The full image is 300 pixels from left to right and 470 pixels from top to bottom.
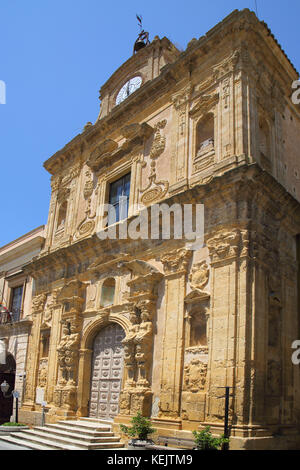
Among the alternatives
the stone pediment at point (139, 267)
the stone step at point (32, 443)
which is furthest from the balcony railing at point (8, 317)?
the stone pediment at point (139, 267)

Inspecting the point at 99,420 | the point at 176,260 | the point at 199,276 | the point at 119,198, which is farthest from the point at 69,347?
the point at 199,276

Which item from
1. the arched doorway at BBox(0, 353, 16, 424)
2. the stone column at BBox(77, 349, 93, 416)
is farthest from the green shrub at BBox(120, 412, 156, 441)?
the arched doorway at BBox(0, 353, 16, 424)

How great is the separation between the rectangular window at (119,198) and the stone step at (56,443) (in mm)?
6301

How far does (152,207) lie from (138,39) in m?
9.51

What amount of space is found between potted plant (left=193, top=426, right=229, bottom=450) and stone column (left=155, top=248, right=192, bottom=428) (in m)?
1.37

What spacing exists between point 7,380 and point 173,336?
1031 cm

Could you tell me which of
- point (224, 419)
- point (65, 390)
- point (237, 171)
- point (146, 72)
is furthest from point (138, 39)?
point (224, 419)

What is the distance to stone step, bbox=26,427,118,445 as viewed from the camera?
1096cm

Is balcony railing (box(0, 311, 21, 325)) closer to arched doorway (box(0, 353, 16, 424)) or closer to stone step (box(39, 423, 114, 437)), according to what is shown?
arched doorway (box(0, 353, 16, 424))

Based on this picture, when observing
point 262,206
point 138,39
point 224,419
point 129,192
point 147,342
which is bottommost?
point 224,419

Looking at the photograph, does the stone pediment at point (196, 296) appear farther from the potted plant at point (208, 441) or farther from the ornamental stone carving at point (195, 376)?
the potted plant at point (208, 441)
